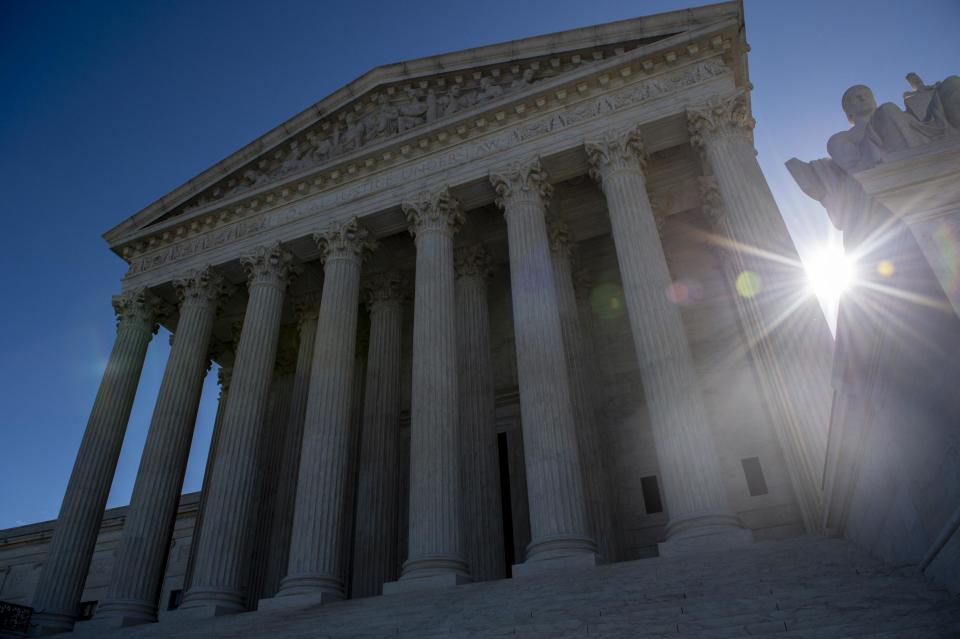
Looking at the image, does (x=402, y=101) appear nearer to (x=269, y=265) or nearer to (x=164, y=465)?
(x=269, y=265)

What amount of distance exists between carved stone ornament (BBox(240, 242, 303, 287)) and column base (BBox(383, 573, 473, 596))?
490 inches

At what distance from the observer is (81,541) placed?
21984 mm

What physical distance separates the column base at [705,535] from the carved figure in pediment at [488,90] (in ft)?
50.8

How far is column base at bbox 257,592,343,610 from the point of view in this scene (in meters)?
17.0

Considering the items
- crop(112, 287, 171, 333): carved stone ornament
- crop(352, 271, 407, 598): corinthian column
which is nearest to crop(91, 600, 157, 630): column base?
crop(352, 271, 407, 598): corinthian column

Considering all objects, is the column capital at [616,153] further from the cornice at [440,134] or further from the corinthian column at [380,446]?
the corinthian column at [380,446]

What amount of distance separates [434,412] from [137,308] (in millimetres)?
15107

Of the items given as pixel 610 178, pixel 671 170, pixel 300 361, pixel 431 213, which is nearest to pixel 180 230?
pixel 300 361

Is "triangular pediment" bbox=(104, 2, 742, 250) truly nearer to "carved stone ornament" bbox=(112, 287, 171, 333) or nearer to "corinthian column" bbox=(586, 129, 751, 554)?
"carved stone ornament" bbox=(112, 287, 171, 333)

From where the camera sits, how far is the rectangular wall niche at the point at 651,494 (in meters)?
21.9

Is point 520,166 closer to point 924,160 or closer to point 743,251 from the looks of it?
point 743,251

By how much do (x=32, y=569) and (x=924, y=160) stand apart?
159 ft

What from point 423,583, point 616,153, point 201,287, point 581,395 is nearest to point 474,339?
point 581,395

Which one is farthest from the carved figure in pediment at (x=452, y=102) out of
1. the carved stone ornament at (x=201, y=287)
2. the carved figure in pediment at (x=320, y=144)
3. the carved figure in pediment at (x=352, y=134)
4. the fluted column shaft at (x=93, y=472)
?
the fluted column shaft at (x=93, y=472)
